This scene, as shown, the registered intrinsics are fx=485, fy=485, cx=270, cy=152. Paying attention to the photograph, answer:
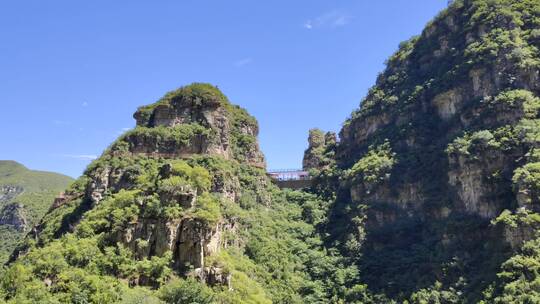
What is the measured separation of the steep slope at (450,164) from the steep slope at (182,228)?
647 centimetres

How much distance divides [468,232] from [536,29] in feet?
112

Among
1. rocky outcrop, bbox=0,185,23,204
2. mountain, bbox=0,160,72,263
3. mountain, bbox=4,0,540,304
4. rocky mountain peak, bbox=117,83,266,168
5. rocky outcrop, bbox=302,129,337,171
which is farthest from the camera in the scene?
rocky outcrop, bbox=0,185,23,204

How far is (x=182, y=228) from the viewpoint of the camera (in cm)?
4322

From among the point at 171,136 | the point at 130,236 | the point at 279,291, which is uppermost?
the point at 171,136

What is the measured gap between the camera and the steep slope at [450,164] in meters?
54.6

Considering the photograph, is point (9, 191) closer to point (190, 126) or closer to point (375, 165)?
point (190, 126)

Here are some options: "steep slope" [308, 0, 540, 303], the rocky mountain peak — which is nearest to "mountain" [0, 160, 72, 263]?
the rocky mountain peak

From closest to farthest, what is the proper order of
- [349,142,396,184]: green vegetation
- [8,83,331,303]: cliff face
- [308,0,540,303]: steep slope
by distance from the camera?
[8,83,331,303]: cliff face
[308,0,540,303]: steep slope
[349,142,396,184]: green vegetation

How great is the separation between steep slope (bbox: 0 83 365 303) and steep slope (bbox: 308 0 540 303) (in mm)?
6466

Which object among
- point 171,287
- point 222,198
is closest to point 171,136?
point 222,198

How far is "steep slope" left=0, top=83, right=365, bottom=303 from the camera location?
39156mm

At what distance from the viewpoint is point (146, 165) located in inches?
2495

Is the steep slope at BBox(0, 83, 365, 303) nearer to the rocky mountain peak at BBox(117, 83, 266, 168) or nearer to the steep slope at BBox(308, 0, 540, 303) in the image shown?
the rocky mountain peak at BBox(117, 83, 266, 168)

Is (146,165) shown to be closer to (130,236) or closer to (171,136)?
(171,136)
